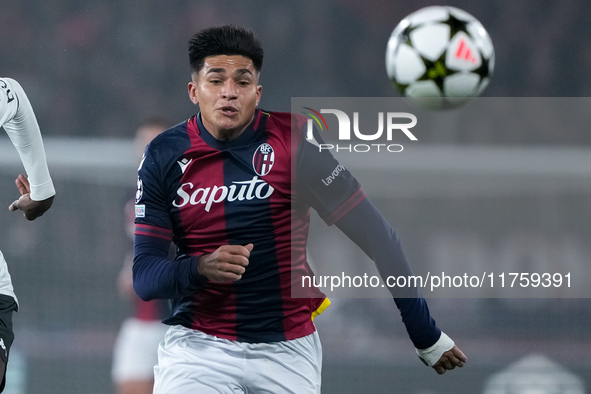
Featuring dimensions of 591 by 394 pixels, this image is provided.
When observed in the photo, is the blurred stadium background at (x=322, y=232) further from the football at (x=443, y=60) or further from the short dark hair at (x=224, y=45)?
the short dark hair at (x=224, y=45)

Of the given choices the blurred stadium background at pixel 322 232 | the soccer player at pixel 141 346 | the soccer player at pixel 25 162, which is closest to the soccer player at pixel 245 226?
the soccer player at pixel 25 162

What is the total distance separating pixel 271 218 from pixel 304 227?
136 millimetres

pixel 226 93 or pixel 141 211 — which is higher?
pixel 226 93

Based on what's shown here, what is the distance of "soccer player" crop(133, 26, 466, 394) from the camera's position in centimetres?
246

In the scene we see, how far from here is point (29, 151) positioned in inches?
123

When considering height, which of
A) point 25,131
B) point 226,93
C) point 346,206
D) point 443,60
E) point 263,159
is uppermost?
point 443,60

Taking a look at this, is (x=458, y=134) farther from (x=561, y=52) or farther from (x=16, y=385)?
(x=16, y=385)

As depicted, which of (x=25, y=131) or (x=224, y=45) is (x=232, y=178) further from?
(x=25, y=131)

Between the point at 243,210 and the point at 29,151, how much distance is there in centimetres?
106

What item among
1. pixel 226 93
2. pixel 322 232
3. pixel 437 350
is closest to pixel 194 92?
pixel 226 93

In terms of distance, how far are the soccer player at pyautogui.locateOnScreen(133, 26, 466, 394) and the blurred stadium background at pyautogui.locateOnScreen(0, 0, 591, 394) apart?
2327mm

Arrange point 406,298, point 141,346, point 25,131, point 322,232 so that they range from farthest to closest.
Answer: point 322,232, point 141,346, point 25,131, point 406,298

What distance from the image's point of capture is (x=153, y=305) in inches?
159

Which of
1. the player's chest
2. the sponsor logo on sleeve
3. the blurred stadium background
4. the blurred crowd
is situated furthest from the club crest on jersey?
the blurred crowd
